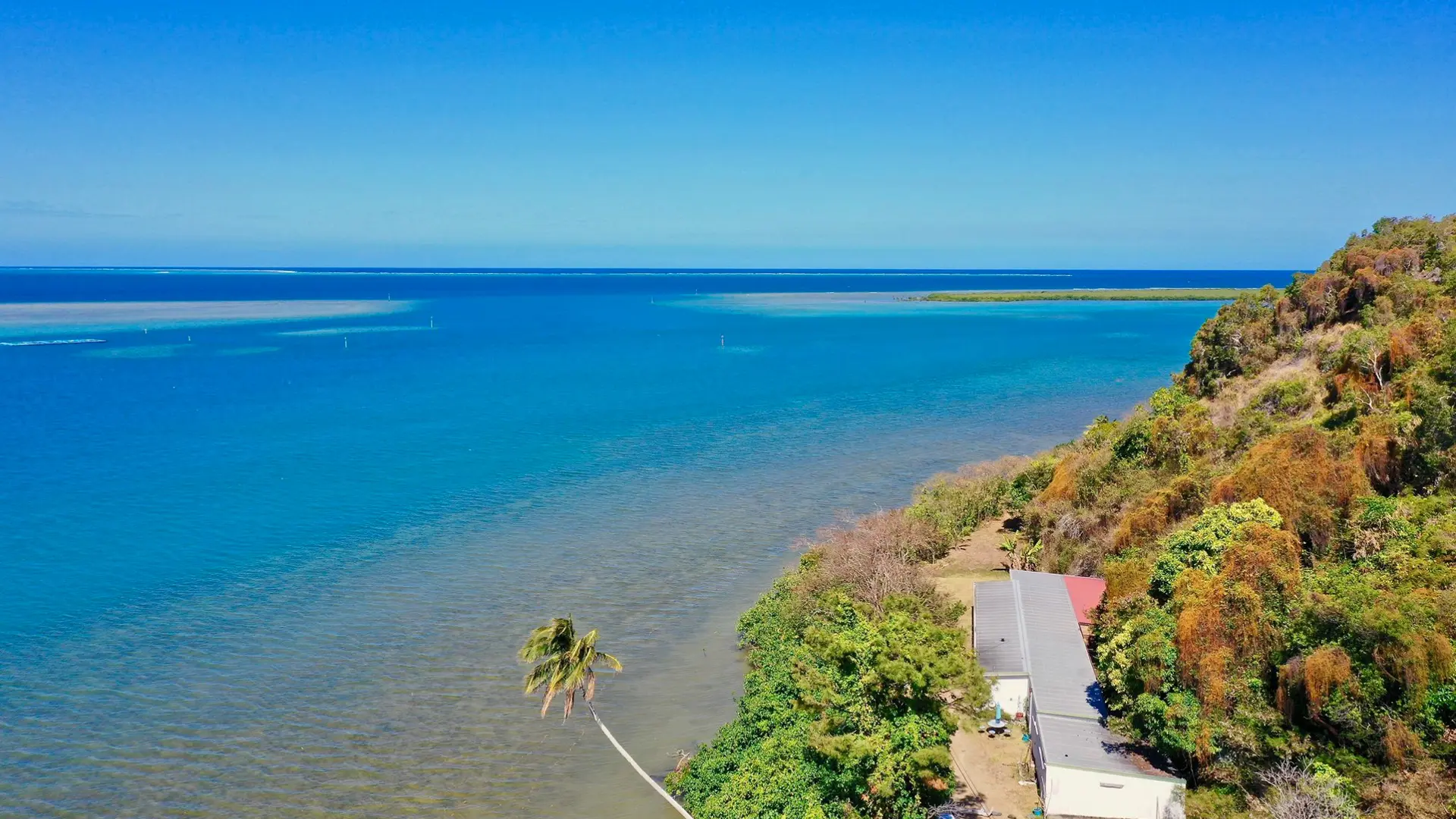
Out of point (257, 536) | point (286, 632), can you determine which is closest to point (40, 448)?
point (257, 536)

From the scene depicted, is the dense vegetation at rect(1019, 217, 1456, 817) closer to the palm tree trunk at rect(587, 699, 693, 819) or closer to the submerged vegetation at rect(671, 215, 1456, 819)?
the submerged vegetation at rect(671, 215, 1456, 819)

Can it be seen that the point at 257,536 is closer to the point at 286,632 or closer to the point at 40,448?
the point at 286,632

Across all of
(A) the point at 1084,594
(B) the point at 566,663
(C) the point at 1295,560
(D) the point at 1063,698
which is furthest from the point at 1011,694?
(B) the point at 566,663

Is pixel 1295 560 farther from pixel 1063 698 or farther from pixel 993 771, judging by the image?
pixel 993 771

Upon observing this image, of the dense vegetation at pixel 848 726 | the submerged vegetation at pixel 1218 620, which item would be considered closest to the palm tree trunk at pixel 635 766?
the dense vegetation at pixel 848 726

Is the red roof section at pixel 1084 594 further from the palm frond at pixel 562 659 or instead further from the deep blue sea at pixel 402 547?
the palm frond at pixel 562 659

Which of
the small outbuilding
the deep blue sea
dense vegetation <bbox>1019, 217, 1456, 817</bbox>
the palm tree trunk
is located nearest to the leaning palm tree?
the palm tree trunk
